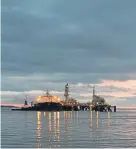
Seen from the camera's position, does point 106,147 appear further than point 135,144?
No

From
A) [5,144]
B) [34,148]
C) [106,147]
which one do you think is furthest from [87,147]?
[5,144]

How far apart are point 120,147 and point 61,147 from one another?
6.47 meters

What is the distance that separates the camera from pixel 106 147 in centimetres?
4672

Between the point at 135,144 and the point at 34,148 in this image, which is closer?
the point at 34,148

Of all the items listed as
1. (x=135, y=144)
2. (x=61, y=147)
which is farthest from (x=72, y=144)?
(x=135, y=144)

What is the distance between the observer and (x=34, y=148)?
4509 cm

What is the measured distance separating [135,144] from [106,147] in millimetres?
4918

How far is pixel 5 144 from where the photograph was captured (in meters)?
49.3

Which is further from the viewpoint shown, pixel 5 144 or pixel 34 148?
pixel 5 144

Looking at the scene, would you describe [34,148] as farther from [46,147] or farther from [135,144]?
[135,144]

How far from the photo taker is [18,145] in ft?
158

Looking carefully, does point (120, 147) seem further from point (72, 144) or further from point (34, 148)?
point (34, 148)

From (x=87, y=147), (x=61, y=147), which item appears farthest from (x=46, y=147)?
(x=87, y=147)

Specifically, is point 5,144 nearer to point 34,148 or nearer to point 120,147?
point 34,148
